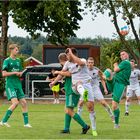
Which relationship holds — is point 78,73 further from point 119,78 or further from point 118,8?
point 118,8

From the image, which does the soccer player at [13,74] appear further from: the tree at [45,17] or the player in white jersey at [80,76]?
the tree at [45,17]

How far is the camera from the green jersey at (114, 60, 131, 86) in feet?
53.4

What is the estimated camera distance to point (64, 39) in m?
40.4

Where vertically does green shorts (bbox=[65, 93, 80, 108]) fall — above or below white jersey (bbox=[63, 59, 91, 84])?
below

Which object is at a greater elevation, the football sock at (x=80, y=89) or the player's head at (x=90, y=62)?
the player's head at (x=90, y=62)

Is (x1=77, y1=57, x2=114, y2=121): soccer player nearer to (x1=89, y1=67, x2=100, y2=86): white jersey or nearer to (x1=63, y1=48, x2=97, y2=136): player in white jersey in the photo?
(x1=89, y1=67, x2=100, y2=86): white jersey

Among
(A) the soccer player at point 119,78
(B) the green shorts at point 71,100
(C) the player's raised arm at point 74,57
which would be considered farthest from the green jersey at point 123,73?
(C) the player's raised arm at point 74,57

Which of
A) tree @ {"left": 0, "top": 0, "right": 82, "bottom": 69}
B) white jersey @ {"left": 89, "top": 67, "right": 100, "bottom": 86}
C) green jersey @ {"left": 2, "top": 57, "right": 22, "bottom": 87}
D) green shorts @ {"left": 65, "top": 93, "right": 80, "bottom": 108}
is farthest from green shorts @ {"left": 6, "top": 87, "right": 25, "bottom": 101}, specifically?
tree @ {"left": 0, "top": 0, "right": 82, "bottom": 69}

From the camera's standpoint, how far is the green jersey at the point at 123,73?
16.3 meters

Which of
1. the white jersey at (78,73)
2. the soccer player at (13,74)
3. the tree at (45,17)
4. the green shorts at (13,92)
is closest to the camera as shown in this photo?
the white jersey at (78,73)

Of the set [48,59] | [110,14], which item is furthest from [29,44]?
[110,14]

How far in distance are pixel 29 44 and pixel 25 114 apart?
13364 cm

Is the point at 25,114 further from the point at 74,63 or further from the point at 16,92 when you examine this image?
the point at 74,63

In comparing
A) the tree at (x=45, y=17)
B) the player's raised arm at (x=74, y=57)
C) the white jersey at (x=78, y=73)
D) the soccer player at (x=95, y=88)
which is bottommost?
the soccer player at (x=95, y=88)
